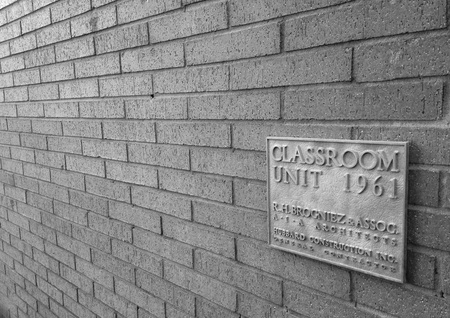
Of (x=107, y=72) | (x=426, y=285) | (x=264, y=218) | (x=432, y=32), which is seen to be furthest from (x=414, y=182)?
(x=107, y=72)

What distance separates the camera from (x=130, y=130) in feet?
8.78

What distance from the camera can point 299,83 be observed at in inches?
67.8

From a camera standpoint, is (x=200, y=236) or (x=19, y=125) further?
(x=19, y=125)

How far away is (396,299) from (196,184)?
1163 mm

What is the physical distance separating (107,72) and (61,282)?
79.0 inches

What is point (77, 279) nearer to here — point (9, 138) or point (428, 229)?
point (9, 138)

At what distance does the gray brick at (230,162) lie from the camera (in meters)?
1.93

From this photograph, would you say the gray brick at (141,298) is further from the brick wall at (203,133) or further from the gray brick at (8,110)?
the gray brick at (8,110)

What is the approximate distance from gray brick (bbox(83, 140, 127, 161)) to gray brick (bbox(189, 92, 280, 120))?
0.74m

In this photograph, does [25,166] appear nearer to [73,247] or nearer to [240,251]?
[73,247]

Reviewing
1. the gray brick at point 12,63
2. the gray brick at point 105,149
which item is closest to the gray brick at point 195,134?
the gray brick at point 105,149

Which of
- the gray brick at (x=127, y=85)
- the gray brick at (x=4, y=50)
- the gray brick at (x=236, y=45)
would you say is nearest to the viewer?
the gray brick at (x=236, y=45)

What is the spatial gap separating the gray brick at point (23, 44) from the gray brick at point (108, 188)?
4.48ft

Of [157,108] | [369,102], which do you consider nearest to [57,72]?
Result: [157,108]
